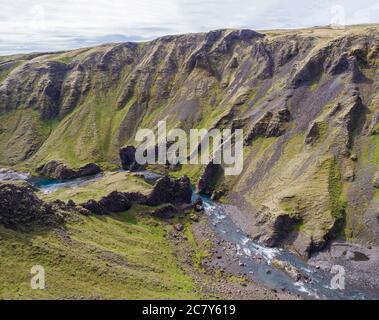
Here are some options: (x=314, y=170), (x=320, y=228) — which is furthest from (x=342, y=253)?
(x=314, y=170)

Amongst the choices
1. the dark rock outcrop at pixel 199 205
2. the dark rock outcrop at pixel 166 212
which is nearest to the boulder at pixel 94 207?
the dark rock outcrop at pixel 166 212

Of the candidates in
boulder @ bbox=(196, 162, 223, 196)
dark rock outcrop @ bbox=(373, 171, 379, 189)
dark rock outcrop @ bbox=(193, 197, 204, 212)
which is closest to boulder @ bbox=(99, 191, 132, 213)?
dark rock outcrop @ bbox=(193, 197, 204, 212)

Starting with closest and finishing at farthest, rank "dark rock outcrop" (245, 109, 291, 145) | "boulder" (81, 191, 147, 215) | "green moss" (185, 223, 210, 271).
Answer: "green moss" (185, 223, 210, 271)
"boulder" (81, 191, 147, 215)
"dark rock outcrop" (245, 109, 291, 145)

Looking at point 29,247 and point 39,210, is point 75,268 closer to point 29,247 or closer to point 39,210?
point 29,247

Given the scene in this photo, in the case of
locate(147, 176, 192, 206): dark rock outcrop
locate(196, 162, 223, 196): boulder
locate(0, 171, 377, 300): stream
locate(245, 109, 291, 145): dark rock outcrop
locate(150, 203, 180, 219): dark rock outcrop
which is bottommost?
locate(0, 171, 377, 300): stream

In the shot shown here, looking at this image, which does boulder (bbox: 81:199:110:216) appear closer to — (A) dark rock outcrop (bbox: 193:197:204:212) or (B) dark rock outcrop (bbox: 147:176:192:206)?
(B) dark rock outcrop (bbox: 147:176:192:206)

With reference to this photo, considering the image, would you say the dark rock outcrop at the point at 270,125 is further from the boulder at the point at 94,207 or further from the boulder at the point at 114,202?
the boulder at the point at 94,207

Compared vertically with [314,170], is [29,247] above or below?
below

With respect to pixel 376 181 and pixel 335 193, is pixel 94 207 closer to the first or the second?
pixel 335 193
